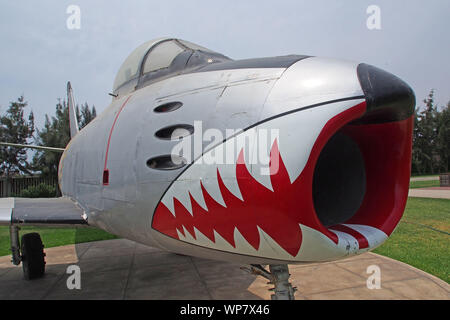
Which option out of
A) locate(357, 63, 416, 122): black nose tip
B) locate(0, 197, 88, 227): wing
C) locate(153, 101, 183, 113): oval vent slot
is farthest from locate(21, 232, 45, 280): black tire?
locate(357, 63, 416, 122): black nose tip

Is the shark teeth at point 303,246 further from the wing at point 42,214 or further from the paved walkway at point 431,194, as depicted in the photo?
the paved walkway at point 431,194

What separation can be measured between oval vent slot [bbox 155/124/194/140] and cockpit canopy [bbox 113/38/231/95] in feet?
2.67

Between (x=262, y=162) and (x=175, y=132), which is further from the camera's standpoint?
(x=175, y=132)

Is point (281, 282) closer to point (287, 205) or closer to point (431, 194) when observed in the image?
point (287, 205)

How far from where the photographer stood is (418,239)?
6.64 m

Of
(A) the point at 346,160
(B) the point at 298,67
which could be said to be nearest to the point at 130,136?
(B) the point at 298,67

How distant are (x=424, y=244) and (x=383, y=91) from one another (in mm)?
5799

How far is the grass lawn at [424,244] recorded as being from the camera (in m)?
4.87

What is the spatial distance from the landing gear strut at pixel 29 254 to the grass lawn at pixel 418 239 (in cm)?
267

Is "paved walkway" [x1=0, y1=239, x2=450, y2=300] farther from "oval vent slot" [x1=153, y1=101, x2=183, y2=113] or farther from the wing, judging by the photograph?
"oval vent slot" [x1=153, y1=101, x2=183, y2=113]

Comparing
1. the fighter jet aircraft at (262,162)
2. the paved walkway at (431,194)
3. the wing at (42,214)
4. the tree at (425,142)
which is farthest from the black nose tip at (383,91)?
the tree at (425,142)

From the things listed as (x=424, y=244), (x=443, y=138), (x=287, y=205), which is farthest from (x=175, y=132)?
(x=443, y=138)
